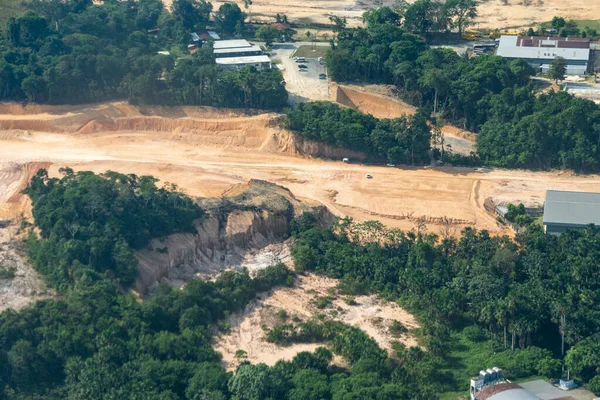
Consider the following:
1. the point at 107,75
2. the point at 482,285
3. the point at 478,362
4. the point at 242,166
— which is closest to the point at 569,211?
the point at 482,285

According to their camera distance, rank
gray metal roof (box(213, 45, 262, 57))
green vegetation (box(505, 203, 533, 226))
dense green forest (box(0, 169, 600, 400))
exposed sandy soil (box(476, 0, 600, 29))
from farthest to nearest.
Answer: exposed sandy soil (box(476, 0, 600, 29)) → gray metal roof (box(213, 45, 262, 57)) → green vegetation (box(505, 203, 533, 226)) → dense green forest (box(0, 169, 600, 400))

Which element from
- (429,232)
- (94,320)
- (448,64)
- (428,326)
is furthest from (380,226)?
(448,64)

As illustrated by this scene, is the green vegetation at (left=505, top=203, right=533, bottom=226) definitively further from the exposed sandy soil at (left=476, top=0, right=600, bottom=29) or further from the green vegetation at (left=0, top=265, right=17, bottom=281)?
the exposed sandy soil at (left=476, top=0, right=600, bottom=29)

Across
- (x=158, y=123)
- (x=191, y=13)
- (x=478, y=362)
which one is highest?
(x=191, y=13)

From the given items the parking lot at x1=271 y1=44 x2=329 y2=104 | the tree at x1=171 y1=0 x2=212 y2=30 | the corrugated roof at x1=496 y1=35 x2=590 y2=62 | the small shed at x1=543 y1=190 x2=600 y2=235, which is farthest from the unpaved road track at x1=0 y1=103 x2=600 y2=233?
the tree at x1=171 y1=0 x2=212 y2=30

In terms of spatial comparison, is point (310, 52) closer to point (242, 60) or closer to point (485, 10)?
point (242, 60)

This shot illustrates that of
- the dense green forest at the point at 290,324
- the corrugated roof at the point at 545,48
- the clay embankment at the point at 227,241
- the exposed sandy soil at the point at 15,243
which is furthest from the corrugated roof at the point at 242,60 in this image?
the dense green forest at the point at 290,324

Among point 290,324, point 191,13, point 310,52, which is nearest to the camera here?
point 290,324
